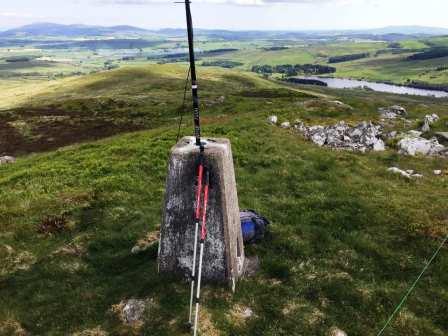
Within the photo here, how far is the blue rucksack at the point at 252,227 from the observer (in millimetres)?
17359

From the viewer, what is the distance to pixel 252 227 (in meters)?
17.5

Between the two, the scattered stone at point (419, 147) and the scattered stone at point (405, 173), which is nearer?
the scattered stone at point (405, 173)

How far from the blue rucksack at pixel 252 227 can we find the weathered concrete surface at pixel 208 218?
2.01 m

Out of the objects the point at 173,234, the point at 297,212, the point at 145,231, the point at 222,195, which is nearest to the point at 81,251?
the point at 145,231

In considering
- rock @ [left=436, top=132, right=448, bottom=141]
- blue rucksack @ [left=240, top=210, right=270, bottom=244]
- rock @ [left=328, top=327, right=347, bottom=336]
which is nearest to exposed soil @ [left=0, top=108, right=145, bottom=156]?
rock @ [left=436, top=132, right=448, bottom=141]

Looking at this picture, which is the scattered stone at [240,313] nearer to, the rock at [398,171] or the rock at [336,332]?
the rock at [336,332]

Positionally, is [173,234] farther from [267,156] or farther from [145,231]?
[267,156]

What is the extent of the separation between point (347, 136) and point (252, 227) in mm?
22525

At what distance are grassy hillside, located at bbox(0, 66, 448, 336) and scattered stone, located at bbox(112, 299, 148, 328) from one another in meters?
0.28

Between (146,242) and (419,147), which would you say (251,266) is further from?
(419,147)

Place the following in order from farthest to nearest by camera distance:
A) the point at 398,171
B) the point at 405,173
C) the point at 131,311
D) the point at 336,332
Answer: the point at 398,171, the point at 405,173, the point at 131,311, the point at 336,332

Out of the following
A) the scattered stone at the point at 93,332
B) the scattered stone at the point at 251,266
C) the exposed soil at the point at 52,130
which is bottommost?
the exposed soil at the point at 52,130

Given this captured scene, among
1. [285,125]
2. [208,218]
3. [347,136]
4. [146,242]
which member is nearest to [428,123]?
[347,136]

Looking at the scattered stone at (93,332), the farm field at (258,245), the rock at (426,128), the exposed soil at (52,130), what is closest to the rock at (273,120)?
the farm field at (258,245)
